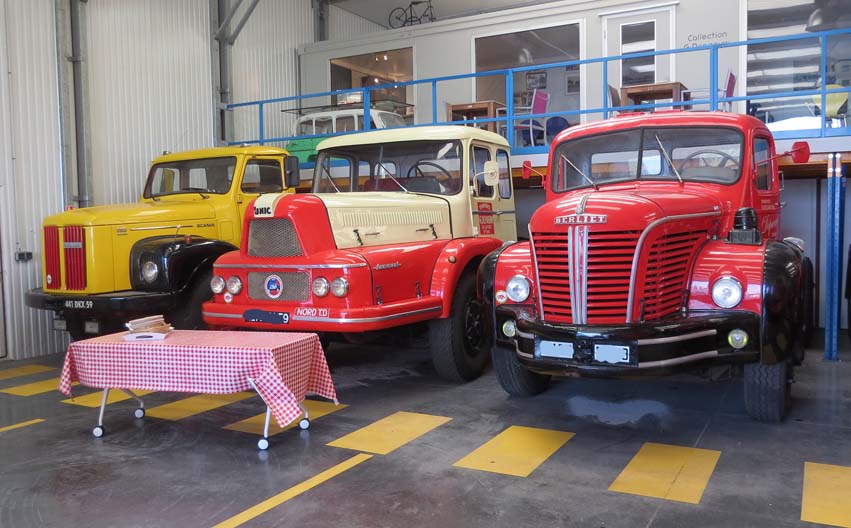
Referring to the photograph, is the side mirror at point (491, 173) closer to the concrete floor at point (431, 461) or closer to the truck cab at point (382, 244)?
the truck cab at point (382, 244)

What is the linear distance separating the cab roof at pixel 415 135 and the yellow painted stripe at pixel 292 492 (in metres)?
3.25

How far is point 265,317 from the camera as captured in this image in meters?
5.58

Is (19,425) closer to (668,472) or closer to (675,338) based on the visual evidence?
(668,472)

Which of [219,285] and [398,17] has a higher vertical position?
[398,17]

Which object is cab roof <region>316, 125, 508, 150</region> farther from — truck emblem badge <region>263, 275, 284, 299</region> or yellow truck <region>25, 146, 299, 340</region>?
truck emblem badge <region>263, 275, 284, 299</region>

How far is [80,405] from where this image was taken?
5.95 metres

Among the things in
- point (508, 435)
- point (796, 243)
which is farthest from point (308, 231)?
point (796, 243)

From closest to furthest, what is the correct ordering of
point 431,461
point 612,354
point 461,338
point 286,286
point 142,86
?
point 612,354, point 431,461, point 286,286, point 461,338, point 142,86

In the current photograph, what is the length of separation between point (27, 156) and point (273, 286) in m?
4.58

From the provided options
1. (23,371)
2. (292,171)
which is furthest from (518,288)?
(23,371)

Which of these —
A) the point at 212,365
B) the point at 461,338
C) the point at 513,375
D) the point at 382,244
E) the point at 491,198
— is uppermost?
the point at 491,198

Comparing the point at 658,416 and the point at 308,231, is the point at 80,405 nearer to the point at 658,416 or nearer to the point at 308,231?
the point at 308,231

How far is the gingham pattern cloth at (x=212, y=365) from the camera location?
4.47 metres

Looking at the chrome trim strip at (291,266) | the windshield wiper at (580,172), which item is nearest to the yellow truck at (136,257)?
the chrome trim strip at (291,266)
